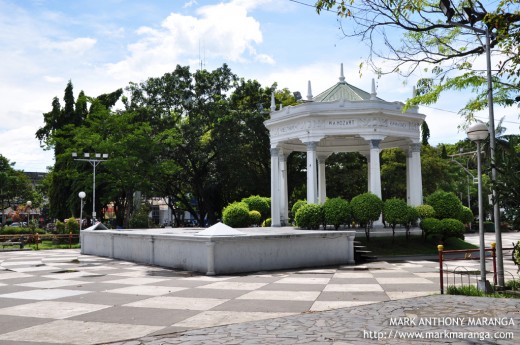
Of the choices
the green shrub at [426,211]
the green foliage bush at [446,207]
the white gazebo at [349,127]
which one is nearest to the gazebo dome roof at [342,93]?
the white gazebo at [349,127]

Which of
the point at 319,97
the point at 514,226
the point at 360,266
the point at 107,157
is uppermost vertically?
the point at 319,97

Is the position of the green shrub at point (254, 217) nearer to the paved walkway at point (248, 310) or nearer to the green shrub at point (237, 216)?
the green shrub at point (237, 216)

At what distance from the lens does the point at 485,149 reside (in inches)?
548

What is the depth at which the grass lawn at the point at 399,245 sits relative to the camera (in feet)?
71.6

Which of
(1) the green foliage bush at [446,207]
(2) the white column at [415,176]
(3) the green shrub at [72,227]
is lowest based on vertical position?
(3) the green shrub at [72,227]

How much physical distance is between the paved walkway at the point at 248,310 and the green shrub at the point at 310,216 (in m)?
7.86

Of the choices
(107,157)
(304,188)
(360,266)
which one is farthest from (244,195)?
(360,266)

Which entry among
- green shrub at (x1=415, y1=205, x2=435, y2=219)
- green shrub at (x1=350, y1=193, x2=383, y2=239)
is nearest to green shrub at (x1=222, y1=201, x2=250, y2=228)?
green shrub at (x1=350, y1=193, x2=383, y2=239)

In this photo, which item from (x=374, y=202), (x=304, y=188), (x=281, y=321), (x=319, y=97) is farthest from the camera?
(x=304, y=188)

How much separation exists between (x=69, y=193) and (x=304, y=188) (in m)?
23.3

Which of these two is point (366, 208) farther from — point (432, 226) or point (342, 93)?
point (342, 93)

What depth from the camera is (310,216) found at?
900 inches

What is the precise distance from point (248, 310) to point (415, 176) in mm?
19433

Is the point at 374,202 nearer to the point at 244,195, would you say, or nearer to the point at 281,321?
the point at 281,321
